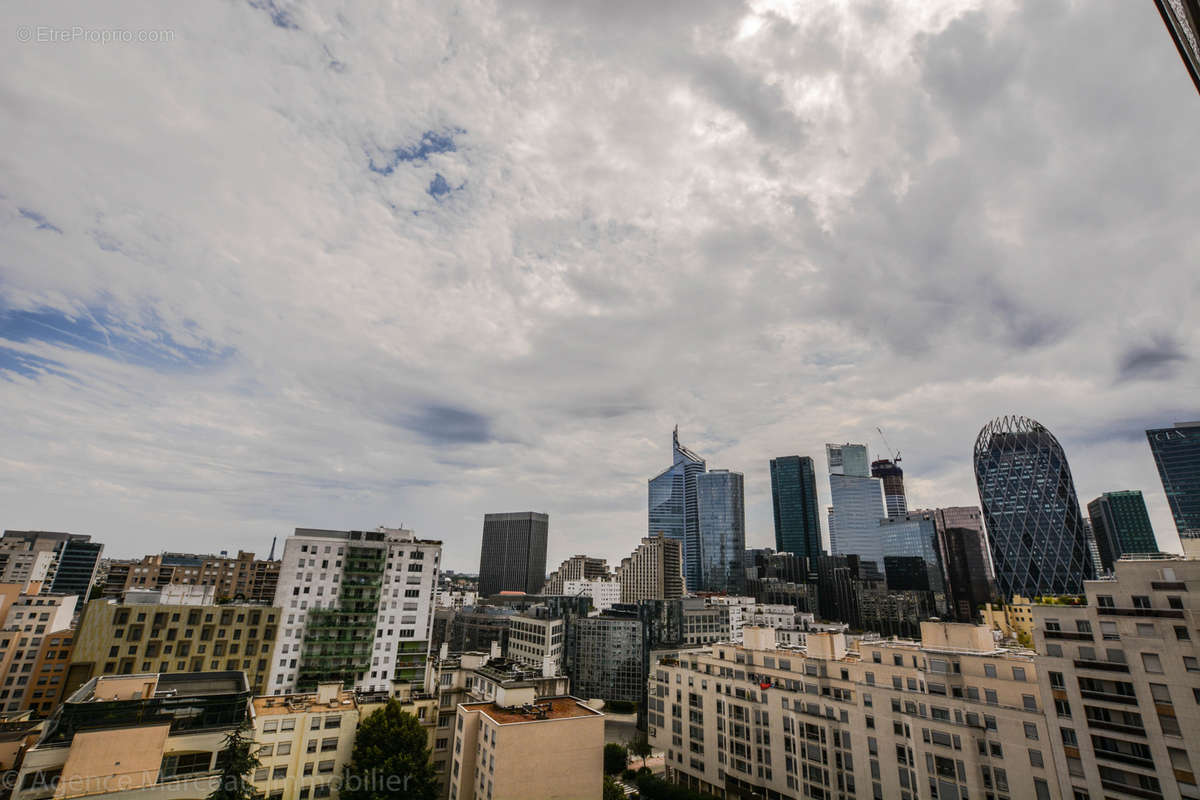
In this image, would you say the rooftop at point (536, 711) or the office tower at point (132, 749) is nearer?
the office tower at point (132, 749)

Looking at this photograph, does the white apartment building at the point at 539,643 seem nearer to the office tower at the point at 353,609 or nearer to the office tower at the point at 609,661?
the office tower at the point at 609,661

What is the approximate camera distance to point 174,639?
8344cm

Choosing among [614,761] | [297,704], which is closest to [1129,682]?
[614,761]

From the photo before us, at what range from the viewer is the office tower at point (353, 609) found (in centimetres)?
A: 9281

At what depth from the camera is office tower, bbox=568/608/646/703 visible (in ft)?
451

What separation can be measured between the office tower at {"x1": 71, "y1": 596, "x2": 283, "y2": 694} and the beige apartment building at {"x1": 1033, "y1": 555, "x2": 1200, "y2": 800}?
101327 millimetres

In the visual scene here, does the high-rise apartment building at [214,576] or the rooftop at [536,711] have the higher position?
the high-rise apartment building at [214,576]

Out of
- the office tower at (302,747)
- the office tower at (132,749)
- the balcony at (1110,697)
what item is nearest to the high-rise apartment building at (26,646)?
the office tower at (302,747)

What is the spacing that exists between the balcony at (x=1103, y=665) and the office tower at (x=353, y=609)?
3834 inches

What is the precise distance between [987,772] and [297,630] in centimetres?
10197

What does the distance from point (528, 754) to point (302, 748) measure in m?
22.8

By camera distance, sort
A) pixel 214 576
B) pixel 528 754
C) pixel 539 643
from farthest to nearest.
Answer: pixel 214 576 → pixel 539 643 → pixel 528 754

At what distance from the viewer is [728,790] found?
71.0 metres

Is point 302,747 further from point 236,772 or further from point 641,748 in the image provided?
point 641,748
